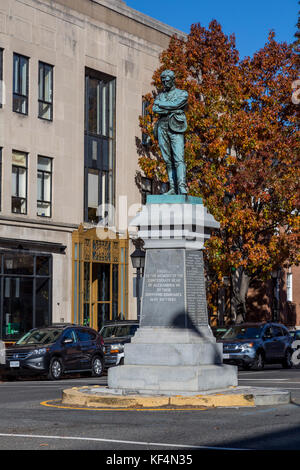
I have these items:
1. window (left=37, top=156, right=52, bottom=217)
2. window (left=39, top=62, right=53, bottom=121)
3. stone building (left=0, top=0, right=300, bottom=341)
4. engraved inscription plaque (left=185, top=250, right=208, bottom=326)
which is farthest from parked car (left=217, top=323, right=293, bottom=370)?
engraved inscription plaque (left=185, top=250, right=208, bottom=326)

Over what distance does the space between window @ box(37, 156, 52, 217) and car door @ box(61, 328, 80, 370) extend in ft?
26.5

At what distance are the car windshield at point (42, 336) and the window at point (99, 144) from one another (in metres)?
9.84

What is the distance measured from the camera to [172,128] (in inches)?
656

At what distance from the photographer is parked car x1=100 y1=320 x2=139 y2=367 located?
28609 mm

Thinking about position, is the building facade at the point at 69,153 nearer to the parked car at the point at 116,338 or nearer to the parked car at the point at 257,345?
the parked car at the point at 116,338

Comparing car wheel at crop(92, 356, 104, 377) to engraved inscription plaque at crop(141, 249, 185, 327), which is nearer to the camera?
engraved inscription plaque at crop(141, 249, 185, 327)

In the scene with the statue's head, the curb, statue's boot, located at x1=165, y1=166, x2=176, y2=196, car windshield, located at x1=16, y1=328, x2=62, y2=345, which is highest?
the statue's head

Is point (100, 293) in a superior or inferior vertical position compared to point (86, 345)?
superior

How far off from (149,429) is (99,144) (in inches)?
1048

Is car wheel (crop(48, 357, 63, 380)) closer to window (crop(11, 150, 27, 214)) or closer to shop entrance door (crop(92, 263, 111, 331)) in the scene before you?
window (crop(11, 150, 27, 214))

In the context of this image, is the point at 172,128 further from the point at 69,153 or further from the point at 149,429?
the point at 69,153

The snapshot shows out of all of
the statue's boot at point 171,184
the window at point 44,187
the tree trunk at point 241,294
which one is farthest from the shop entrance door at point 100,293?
the statue's boot at point 171,184

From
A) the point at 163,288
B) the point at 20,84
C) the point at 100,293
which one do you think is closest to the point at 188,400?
the point at 163,288

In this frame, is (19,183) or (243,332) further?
(19,183)
